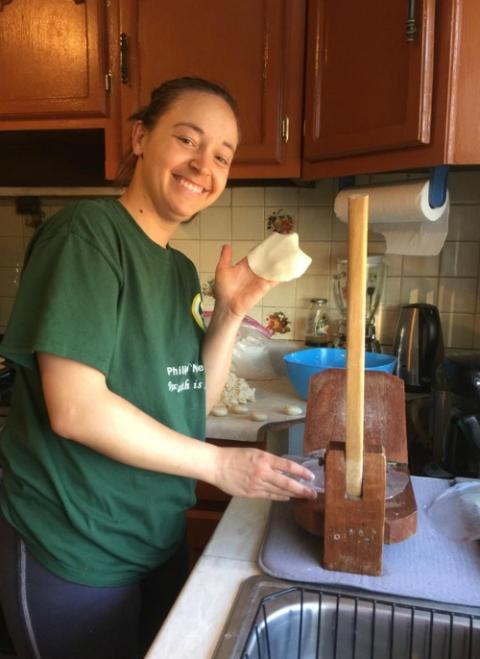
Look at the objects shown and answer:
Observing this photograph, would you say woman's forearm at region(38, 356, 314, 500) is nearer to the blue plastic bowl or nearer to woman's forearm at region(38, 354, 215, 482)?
woman's forearm at region(38, 354, 215, 482)

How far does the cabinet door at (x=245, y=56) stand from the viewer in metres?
1.28

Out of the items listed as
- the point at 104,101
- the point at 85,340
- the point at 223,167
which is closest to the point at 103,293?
the point at 85,340

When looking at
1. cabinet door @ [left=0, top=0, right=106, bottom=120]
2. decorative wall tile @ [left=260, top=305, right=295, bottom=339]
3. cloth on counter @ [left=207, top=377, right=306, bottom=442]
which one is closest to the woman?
cloth on counter @ [left=207, top=377, right=306, bottom=442]

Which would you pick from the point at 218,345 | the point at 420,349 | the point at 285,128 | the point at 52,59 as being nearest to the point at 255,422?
the point at 218,345

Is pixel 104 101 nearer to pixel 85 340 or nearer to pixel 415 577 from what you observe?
pixel 85 340

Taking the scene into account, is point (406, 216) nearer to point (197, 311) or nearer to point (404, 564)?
point (197, 311)

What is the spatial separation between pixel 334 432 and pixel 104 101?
1110 mm

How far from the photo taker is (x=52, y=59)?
56.2 inches

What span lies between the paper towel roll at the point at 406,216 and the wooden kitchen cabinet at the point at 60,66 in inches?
26.6

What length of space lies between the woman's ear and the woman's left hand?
7.9 inches

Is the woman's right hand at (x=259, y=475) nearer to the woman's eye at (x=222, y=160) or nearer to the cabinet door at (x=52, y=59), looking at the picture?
the woman's eye at (x=222, y=160)

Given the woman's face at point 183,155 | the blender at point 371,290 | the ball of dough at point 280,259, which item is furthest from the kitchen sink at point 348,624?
the blender at point 371,290

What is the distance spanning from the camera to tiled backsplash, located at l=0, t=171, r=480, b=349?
4.91 feet

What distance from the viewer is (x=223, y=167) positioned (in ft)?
2.81
